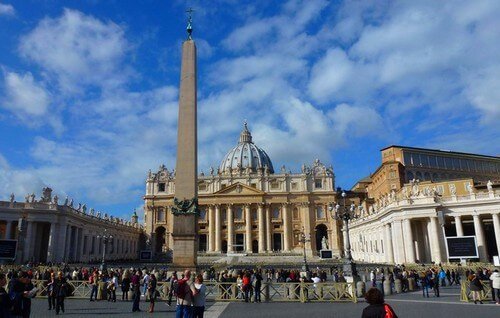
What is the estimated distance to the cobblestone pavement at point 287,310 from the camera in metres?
12.0

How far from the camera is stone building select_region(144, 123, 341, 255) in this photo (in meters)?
75.8

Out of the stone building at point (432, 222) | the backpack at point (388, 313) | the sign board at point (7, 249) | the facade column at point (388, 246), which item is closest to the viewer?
the backpack at point (388, 313)

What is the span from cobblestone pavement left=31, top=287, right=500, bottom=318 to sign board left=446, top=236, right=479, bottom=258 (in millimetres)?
16030

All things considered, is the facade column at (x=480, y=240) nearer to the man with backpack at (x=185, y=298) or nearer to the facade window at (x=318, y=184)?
the man with backpack at (x=185, y=298)

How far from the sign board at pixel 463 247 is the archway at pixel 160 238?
59.7 meters

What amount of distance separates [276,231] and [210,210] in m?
13.6

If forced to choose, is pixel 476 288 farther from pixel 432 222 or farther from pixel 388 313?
pixel 432 222

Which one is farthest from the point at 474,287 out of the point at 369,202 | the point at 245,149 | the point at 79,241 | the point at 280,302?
the point at 245,149

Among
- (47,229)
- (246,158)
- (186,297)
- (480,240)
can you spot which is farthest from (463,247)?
(246,158)

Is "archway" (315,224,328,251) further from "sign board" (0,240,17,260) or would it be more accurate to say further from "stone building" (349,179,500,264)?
"sign board" (0,240,17,260)

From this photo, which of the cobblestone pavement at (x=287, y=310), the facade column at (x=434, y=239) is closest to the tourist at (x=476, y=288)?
the cobblestone pavement at (x=287, y=310)

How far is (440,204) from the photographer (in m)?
37.7

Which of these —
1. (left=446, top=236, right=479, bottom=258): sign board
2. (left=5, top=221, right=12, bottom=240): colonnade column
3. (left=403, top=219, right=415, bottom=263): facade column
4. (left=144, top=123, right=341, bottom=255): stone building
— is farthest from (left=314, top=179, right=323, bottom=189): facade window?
(left=5, top=221, right=12, bottom=240): colonnade column

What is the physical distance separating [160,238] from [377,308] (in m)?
80.5
